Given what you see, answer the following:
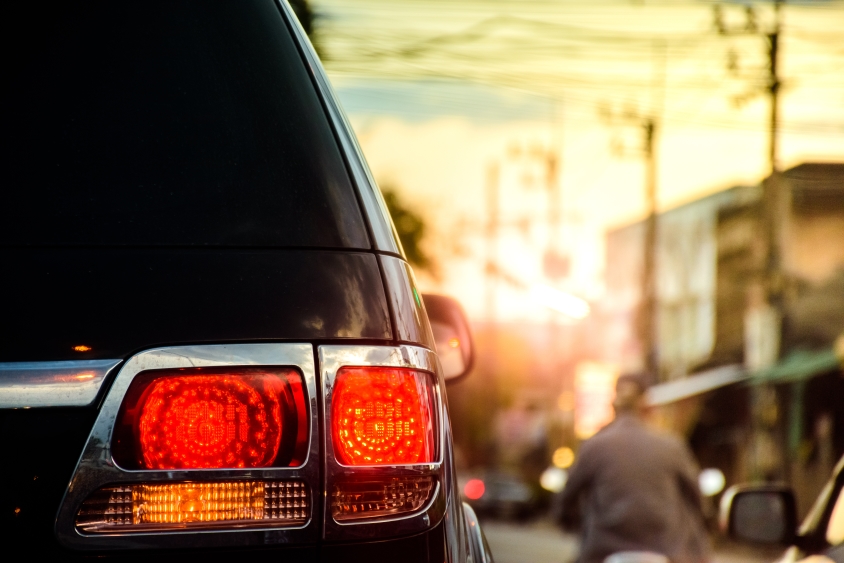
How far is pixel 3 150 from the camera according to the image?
1.85 m

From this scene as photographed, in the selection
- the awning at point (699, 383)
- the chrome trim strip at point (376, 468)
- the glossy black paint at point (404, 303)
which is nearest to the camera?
the chrome trim strip at point (376, 468)

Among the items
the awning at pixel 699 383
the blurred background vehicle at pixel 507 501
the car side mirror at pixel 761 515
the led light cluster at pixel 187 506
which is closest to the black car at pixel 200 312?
the led light cluster at pixel 187 506

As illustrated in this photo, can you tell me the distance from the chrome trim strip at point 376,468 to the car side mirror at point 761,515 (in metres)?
1.90

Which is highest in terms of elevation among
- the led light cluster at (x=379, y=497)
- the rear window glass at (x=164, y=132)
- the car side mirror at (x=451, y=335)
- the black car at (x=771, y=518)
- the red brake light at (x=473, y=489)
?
the rear window glass at (x=164, y=132)

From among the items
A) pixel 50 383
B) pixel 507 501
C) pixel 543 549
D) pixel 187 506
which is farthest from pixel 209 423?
pixel 507 501

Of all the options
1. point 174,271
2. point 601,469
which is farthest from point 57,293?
point 601,469

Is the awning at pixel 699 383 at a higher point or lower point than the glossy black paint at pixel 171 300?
lower

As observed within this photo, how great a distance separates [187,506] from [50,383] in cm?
26

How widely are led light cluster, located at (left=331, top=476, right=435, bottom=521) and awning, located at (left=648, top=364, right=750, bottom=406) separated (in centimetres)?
2873

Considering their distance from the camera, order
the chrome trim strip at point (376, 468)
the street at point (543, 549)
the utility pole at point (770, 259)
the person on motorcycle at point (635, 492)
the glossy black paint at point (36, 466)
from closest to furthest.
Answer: the glossy black paint at point (36, 466) < the chrome trim strip at point (376, 468) < the person on motorcycle at point (635, 492) < the utility pole at point (770, 259) < the street at point (543, 549)

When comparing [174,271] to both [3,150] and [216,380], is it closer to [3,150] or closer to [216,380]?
[216,380]

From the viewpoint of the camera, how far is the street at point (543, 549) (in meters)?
20.2

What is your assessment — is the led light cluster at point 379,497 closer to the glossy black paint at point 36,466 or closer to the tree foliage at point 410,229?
the glossy black paint at point 36,466

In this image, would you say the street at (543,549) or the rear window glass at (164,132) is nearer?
the rear window glass at (164,132)
